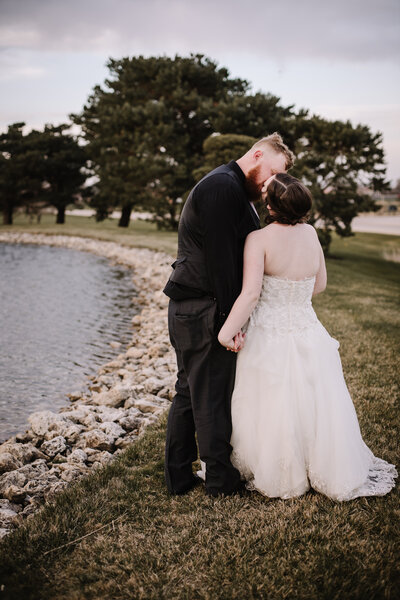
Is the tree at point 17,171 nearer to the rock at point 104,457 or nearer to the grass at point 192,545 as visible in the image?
the rock at point 104,457

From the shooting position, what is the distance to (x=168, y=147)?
1036 inches

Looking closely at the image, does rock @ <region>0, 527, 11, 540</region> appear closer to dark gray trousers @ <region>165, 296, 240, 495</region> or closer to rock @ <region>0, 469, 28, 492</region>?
rock @ <region>0, 469, 28, 492</region>

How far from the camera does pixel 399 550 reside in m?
2.65

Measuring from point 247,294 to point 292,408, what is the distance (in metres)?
0.88

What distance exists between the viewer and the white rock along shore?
3.73 metres

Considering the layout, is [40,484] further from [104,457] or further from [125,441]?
[125,441]

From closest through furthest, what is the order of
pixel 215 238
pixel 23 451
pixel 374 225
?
pixel 215 238, pixel 23 451, pixel 374 225

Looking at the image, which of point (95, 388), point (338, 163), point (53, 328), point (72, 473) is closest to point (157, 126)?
point (338, 163)

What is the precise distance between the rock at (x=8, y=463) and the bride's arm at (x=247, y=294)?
258 cm

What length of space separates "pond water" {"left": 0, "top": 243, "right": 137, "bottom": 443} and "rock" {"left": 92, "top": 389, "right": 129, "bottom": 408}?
594 mm

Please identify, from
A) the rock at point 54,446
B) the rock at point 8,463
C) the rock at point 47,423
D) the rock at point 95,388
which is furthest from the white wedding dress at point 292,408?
the rock at point 95,388

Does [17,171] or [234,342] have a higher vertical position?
[17,171]

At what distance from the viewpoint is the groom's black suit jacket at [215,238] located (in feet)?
9.51

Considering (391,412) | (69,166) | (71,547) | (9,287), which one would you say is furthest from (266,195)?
(69,166)
